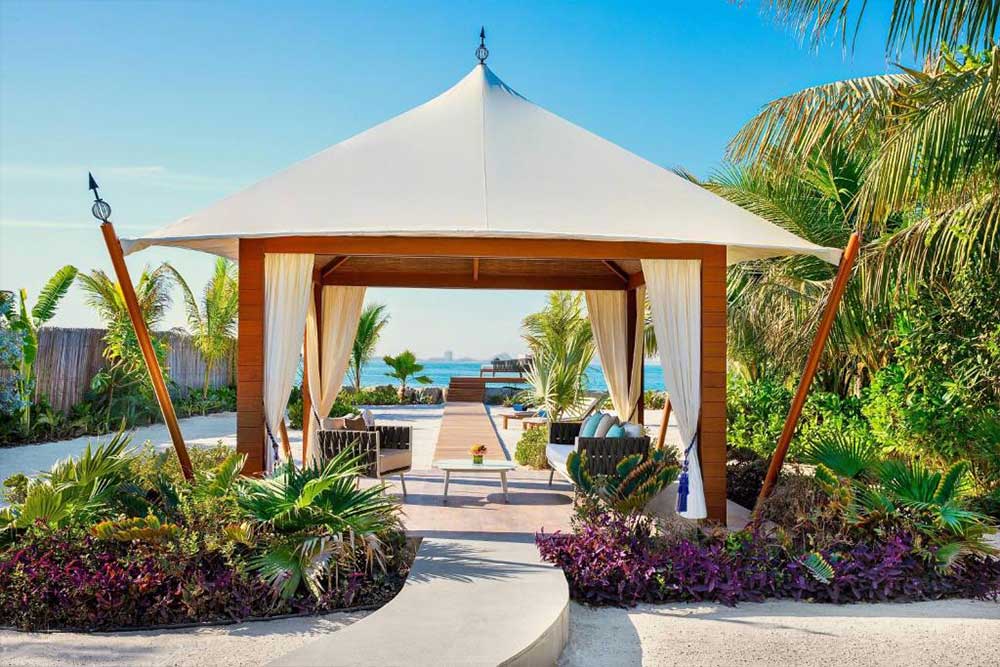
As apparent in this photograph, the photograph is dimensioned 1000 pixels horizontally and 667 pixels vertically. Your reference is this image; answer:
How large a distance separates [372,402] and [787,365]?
15.4 m

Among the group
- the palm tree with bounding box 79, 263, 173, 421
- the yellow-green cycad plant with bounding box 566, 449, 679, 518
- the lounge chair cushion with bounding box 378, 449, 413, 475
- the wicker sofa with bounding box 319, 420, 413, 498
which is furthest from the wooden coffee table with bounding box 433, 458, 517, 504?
the palm tree with bounding box 79, 263, 173, 421

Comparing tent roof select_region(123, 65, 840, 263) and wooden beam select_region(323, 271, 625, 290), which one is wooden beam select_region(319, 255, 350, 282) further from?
tent roof select_region(123, 65, 840, 263)

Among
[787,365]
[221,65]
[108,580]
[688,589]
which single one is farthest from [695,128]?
[108,580]

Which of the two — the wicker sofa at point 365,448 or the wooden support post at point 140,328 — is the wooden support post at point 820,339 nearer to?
the wicker sofa at point 365,448

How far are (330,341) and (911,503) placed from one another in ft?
20.7

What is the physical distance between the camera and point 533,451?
1056 cm

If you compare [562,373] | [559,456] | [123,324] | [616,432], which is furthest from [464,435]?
[123,324]

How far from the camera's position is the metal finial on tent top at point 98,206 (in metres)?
5.83

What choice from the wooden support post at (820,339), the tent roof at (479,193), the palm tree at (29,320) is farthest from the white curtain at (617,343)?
the palm tree at (29,320)

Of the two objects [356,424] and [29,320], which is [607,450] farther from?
[29,320]

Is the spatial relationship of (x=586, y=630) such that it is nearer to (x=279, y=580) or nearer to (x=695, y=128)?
(x=279, y=580)

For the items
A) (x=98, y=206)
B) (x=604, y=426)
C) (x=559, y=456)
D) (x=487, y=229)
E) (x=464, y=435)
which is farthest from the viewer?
(x=464, y=435)

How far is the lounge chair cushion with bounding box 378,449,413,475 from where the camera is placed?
7.70 meters

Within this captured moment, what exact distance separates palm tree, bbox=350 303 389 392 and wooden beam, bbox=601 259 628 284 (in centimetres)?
1478
